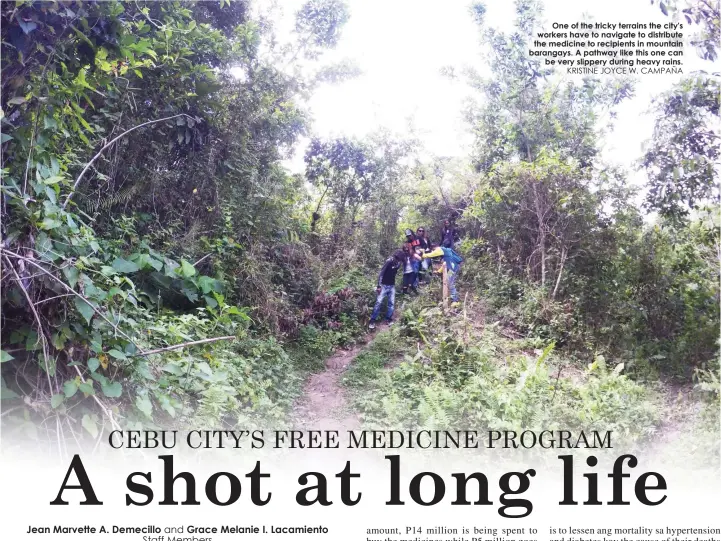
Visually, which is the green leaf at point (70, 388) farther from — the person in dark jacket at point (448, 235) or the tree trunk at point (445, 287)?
the person in dark jacket at point (448, 235)

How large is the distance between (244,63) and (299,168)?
5.94 feet

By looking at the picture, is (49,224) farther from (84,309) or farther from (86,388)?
(86,388)

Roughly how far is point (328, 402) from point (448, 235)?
3.58 m

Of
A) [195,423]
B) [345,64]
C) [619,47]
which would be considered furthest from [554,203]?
[195,423]

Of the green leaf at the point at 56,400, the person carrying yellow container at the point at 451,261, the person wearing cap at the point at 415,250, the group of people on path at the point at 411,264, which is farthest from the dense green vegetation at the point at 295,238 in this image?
the person wearing cap at the point at 415,250

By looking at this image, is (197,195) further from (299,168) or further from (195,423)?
(195,423)

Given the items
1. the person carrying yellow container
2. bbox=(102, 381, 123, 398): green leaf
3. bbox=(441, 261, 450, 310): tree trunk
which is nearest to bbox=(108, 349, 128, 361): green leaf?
bbox=(102, 381, 123, 398): green leaf

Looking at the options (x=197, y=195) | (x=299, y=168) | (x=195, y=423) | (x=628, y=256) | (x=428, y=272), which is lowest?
(x=195, y=423)

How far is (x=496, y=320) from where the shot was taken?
20.4 feet

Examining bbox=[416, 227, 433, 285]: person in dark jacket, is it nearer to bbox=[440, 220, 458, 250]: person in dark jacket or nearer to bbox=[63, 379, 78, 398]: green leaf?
bbox=[440, 220, 458, 250]: person in dark jacket

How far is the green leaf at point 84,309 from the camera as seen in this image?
2.33 meters

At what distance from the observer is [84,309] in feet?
7.73

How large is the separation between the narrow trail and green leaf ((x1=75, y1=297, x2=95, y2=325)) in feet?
8.82

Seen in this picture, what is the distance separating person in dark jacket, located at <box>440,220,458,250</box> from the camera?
24.8 feet
